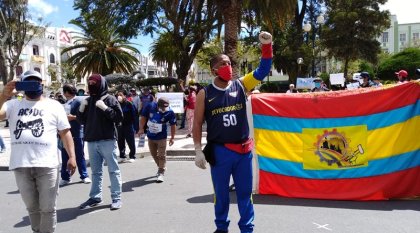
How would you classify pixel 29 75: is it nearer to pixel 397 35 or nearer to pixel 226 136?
pixel 226 136

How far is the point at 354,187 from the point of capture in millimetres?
5750

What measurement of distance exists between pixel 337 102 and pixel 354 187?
1.23 meters

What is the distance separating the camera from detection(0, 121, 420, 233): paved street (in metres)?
4.78

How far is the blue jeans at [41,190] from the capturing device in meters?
3.92

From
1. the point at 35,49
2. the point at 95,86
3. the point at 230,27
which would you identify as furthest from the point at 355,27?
the point at 35,49

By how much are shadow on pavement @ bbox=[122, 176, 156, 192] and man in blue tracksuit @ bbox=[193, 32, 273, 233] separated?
3282 mm

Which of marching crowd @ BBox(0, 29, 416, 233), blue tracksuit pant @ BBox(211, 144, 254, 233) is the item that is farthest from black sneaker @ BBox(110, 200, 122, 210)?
blue tracksuit pant @ BBox(211, 144, 254, 233)

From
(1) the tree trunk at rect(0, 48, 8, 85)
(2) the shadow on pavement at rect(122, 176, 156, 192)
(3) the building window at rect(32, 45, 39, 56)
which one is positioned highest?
(3) the building window at rect(32, 45, 39, 56)

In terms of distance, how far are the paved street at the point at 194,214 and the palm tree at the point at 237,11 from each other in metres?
7.66

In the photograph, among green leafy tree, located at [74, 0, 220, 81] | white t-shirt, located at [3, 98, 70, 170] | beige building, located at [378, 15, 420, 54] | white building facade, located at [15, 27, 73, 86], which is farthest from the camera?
beige building, located at [378, 15, 420, 54]

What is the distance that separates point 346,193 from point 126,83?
79.4 ft

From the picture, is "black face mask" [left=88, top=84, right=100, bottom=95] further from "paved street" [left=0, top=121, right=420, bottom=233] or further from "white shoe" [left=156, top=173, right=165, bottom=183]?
"white shoe" [left=156, top=173, right=165, bottom=183]

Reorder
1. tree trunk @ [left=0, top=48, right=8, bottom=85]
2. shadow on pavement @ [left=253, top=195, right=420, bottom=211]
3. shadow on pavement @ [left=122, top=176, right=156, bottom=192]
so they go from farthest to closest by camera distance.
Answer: tree trunk @ [left=0, top=48, right=8, bottom=85] → shadow on pavement @ [left=122, top=176, right=156, bottom=192] → shadow on pavement @ [left=253, top=195, right=420, bottom=211]

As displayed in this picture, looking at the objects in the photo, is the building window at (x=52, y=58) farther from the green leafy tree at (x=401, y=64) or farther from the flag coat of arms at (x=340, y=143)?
the flag coat of arms at (x=340, y=143)
